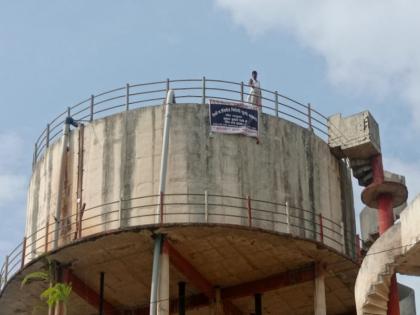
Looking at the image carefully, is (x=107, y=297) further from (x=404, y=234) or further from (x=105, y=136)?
(x=404, y=234)

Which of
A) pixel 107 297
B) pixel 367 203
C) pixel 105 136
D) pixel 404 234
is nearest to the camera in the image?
pixel 404 234

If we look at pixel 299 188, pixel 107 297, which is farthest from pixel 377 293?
pixel 107 297

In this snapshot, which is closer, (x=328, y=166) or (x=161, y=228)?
(x=161, y=228)

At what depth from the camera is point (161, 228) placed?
26641 mm

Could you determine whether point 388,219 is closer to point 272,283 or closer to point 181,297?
point 272,283

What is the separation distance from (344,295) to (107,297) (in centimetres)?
735

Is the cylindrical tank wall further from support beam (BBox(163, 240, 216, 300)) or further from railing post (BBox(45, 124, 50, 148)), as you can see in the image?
support beam (BBox(163, 240, 216, 300))

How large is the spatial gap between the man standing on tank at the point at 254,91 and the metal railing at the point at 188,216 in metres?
3.11

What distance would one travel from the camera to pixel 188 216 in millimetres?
26906

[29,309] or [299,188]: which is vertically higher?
[299,188]

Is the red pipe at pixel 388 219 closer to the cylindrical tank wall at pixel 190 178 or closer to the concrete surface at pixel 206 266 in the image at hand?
the cylindrical tank wall at pixel 190 178

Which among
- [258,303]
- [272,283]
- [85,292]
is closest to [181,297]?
[258,303]

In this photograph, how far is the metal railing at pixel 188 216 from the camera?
88.3ft

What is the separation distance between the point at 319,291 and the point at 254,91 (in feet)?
19.8
